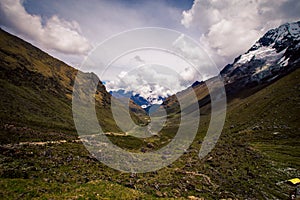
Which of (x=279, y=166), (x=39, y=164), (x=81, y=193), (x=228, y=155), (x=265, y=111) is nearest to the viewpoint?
(x=81, y=193)

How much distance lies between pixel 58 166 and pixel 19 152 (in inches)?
370

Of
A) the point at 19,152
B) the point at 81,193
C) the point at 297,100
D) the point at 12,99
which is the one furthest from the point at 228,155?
the point at 12,99

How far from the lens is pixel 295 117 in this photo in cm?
9231

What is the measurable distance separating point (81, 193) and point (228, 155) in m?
46.4

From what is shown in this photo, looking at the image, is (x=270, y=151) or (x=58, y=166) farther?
(x=270, y=151)

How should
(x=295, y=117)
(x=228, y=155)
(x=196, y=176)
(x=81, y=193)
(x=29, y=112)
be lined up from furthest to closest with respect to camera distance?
(x=29, y=112), (x=295, y=117), (x=228, y=155), (x=196, y=176), (x=81, y=193)

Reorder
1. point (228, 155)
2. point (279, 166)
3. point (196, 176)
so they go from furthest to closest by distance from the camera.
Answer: point (228, 155) → point (279, 166) → point (196, 176)

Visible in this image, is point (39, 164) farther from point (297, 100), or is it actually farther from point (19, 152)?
point (297, 100)

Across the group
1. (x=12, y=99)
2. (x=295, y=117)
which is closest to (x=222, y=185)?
(x=295, y=117)

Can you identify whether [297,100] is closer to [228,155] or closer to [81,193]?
[228,155]

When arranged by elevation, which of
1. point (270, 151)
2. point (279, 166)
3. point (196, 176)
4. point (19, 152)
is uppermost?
point (270, 151)

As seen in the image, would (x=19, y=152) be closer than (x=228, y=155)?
Yes

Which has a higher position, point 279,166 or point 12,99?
point 279,166

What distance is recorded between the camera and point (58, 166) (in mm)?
36875
